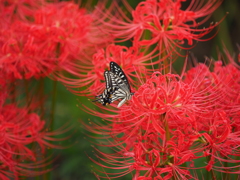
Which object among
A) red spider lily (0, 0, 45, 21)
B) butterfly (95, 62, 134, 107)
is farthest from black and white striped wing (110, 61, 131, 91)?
red spider lily (0, 0, 45, 21)

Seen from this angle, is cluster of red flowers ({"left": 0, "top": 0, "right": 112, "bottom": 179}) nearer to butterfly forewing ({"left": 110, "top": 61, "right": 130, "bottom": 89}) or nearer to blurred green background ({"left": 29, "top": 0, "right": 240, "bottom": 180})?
blurred green background ({"left": 29, "top": 0, "right": 240, "bottom": 180})

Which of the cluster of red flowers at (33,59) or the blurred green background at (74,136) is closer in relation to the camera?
the cluster of red flowers at (33,59)

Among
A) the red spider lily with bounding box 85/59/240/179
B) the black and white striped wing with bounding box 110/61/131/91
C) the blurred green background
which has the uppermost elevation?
the black and white striped wing with bounding box 110/61/131/91

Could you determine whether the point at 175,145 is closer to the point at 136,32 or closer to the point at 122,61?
the point at 122,61

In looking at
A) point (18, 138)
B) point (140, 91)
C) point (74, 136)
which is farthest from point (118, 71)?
point (74, 136)

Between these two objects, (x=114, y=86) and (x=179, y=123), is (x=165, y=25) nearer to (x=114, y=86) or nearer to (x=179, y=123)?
(x=114, y=86)

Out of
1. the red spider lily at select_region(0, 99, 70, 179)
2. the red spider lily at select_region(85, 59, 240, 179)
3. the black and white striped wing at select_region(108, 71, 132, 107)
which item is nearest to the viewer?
the red spider lily at select_region(85, 59, 240, 179)

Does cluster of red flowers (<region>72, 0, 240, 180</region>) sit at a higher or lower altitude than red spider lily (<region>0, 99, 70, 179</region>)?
higher

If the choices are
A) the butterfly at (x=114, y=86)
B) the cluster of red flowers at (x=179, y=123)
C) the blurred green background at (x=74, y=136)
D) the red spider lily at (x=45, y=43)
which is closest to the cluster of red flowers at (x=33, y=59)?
the red spider lily at (x=45, y=43)

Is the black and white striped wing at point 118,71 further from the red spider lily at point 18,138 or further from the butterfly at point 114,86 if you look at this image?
the red spider lily at point 18,138

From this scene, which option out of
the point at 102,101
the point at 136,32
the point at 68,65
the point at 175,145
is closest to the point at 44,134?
the point at 68,65
